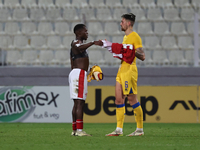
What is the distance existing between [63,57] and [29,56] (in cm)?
88

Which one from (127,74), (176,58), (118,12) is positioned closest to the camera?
(127,74)

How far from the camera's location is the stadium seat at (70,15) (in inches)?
378

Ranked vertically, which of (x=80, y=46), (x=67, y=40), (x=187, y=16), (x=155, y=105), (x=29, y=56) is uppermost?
(x=187, y=16)

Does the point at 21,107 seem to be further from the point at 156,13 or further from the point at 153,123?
the point at 156,13

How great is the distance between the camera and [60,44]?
9.80 metres

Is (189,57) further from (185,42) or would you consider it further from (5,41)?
(5,41)

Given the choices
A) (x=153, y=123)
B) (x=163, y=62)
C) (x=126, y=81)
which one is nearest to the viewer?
(x=126, y=81)

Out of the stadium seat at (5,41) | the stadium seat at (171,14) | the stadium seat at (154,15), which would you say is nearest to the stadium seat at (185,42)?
the stadium seat at (171,14)

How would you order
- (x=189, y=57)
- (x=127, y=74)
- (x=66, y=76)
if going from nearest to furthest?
1. (x=127, y=74)
2. (x=66, y=76)
3. (x=189, y=57)

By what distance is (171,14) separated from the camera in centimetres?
962

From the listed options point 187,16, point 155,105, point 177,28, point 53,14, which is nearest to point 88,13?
point 53,14

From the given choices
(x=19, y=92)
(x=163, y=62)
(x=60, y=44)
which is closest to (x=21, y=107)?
(x=19, y=92)

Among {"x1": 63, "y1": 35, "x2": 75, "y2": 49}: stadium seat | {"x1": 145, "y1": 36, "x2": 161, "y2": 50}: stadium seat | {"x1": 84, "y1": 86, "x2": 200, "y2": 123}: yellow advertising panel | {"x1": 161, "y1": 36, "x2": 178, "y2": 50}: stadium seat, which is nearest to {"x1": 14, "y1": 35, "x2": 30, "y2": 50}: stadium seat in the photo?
{"x1": 63, "y1": 35, "x2": 75, "y2": 49}: stadium seat

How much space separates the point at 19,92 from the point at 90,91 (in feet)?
5.20
